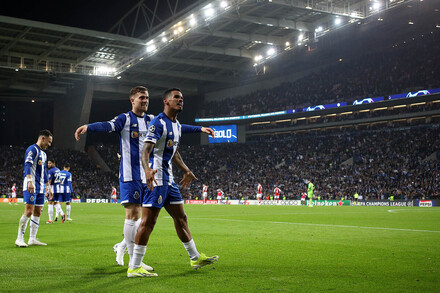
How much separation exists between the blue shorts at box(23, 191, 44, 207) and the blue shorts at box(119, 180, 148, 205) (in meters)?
4.12

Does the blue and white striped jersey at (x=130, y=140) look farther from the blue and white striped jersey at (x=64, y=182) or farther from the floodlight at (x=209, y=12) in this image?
the floodlight at (x=209, y=12)

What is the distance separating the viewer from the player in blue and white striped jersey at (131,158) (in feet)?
23.2

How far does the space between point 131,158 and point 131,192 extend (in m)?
0.57

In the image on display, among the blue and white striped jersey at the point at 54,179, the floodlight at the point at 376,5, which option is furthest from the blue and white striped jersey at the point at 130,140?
the floodlight at the point at 376,5

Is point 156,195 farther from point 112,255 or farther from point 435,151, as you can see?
point 435,151

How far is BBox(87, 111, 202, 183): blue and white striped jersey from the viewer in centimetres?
718

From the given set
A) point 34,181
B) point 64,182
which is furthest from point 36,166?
point 64,182

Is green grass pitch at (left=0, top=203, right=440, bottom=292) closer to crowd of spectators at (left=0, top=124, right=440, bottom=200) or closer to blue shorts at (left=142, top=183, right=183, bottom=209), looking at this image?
blue shorts at (left=142, top=183, right=183, bottom=209)

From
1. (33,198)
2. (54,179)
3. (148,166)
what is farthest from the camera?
(54,179)

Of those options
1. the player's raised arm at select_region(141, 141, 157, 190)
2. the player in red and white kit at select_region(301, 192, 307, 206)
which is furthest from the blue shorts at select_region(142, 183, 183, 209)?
the player in red and white kit at select_region(301, 192, 307, 206)

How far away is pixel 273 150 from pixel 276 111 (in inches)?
219

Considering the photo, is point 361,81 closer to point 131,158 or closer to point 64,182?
point 64,182

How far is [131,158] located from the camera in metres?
7.33

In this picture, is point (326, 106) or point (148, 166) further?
point (326, 106)
